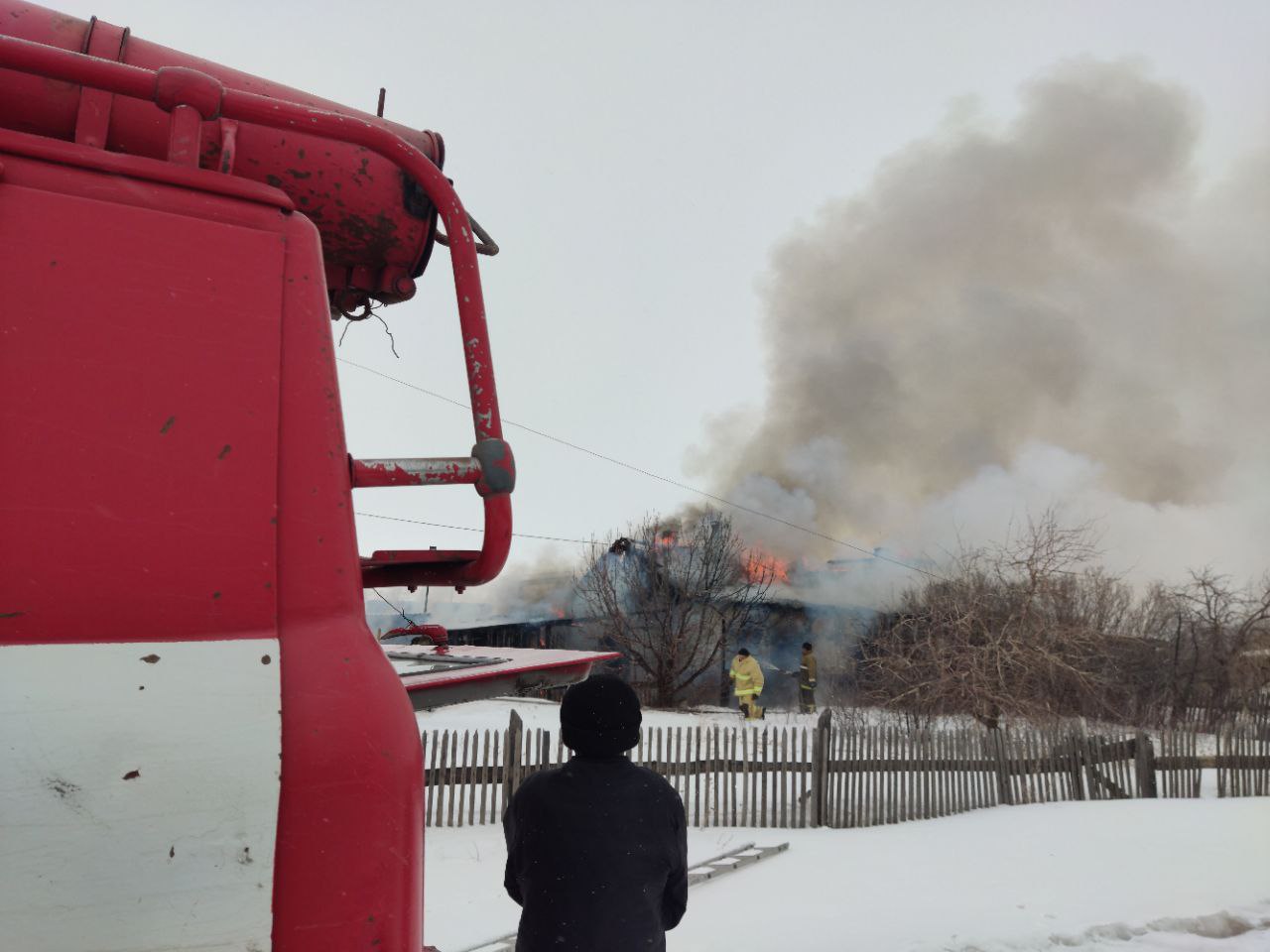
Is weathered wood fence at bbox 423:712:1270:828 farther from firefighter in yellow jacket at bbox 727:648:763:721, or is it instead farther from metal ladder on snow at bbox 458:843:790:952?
firefighter in yellow jacket at bbox 727:648:763:721

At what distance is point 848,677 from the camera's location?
25.5m

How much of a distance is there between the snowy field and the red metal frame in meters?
4.29

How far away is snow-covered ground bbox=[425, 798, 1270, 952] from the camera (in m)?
4.98

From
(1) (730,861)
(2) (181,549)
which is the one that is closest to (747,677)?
(1) (730,861)

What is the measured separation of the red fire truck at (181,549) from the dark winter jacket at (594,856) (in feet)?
3.49

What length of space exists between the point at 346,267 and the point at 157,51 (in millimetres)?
547

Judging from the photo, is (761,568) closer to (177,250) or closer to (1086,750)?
(1086,750)

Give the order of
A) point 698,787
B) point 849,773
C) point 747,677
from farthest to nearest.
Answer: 1. point 747,677
2. point 849,773
3. point 698,787

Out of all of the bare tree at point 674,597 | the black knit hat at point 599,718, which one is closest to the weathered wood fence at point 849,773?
the black knit hat at point 599,718

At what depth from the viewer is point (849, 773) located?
951 centimetres

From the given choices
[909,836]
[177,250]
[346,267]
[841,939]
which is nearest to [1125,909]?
[841,939]

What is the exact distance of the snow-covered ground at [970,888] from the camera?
4980 mm

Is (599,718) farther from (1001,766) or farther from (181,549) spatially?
(1001,766)

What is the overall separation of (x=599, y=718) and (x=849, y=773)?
821cm
